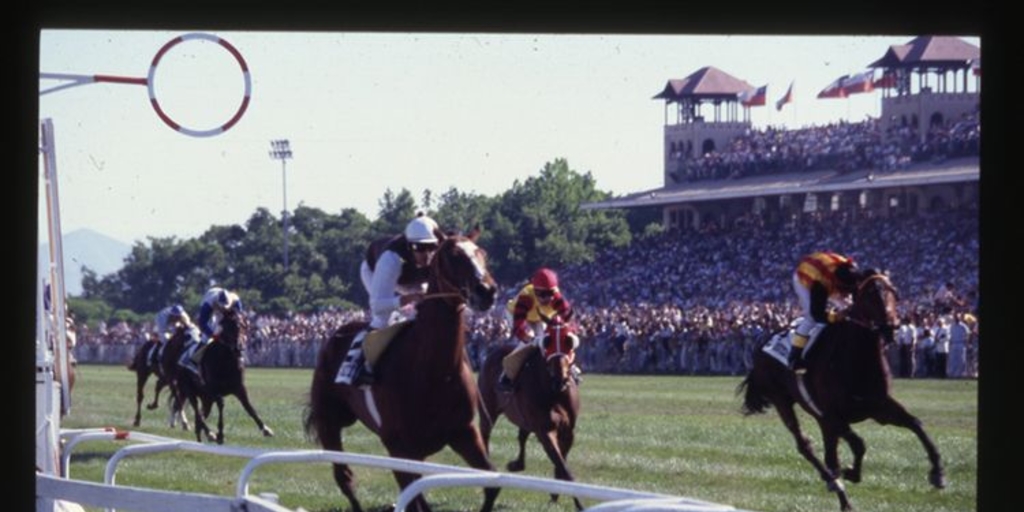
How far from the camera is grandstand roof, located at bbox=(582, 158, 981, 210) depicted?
7496mm

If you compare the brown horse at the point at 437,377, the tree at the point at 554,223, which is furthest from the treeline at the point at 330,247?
the brown horse at the point at 437,377

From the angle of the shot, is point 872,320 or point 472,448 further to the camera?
point 872,320

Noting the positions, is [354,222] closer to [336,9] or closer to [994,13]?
[336,9]

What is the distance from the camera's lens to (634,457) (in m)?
8.63

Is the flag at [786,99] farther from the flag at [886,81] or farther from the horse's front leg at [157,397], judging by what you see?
the horse's front leg at [157,397]

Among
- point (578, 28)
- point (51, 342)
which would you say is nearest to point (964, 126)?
point (578, 28)

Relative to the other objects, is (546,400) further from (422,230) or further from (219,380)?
(219,380)

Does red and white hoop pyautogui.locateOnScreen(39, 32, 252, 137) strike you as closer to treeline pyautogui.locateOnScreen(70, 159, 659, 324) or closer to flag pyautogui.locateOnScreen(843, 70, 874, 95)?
treeline pyautogui.locateOnScreen(70, 159, 659, 324)

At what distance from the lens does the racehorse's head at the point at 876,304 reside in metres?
8.16

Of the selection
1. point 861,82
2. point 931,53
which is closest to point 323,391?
point 861,82

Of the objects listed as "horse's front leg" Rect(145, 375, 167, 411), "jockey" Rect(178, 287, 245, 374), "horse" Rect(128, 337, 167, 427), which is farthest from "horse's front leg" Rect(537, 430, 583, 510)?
"horse's front leg" Rect(145, 375, 167, 411)

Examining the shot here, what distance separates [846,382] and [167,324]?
107 inches

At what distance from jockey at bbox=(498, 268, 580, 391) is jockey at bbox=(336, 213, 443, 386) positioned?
576 mm

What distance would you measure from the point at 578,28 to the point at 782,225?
1.29 meters
